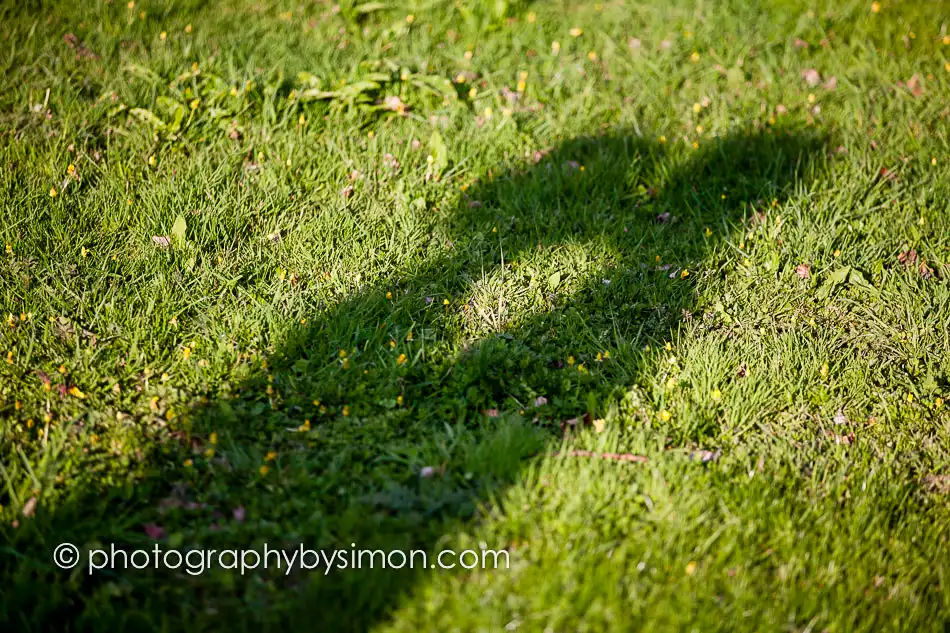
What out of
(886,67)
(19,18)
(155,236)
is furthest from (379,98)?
(886,67)

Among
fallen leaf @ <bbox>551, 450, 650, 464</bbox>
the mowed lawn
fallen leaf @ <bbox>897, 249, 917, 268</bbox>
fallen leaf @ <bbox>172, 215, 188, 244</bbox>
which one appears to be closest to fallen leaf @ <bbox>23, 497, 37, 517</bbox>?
the mowed lawn

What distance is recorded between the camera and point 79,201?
353cm

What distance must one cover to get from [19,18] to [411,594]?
4.78 m

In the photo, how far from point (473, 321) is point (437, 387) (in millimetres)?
417

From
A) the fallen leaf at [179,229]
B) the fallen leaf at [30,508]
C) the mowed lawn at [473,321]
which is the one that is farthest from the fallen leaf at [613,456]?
the fallen leaf at [179,229]

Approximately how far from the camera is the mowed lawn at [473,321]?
2279 millimetres

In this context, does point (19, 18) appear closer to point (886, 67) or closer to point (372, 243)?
point (372, 243)

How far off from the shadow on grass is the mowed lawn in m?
0.01

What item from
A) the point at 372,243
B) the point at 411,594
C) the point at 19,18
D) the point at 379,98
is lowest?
the point at 411,594

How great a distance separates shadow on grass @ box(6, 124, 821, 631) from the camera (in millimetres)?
Result: 2199

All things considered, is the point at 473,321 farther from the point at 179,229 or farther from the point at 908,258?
the point at 908,258

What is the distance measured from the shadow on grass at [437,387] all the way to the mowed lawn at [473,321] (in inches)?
0.5

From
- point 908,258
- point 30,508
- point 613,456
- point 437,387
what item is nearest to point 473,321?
point 437,387

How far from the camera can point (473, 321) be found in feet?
10.5
